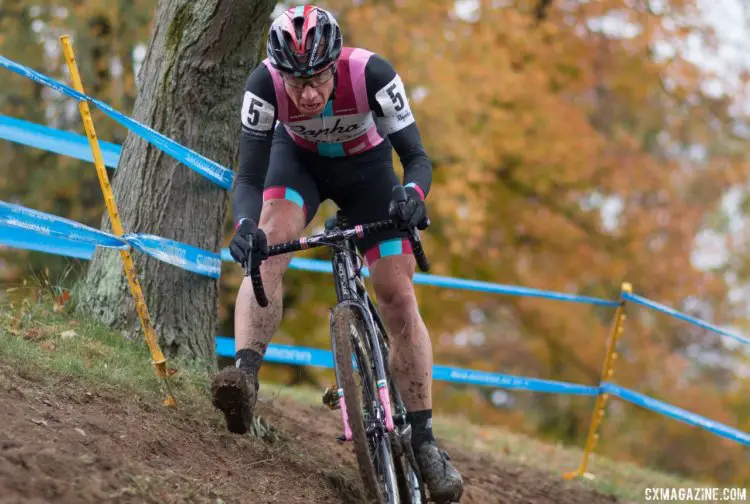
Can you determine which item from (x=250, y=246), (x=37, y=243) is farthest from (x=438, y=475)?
(x=37, y=243)

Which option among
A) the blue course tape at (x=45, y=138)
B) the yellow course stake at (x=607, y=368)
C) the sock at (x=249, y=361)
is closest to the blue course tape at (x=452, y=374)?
the yellow course stake at (x=607, y=368)

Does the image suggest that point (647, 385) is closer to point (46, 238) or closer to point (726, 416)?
point (726, 416)

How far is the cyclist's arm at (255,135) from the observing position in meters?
4.87

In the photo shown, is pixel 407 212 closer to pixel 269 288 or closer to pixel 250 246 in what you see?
pixel 250 246

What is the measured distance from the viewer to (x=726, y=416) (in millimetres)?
18078

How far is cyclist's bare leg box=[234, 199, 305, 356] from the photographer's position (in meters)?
4.91

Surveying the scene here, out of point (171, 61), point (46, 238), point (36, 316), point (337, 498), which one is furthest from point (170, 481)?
point (171, 61)

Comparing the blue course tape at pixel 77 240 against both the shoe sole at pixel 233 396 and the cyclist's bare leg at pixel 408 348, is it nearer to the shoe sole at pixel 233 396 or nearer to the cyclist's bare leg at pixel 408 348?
the shoe sole at pixel 233 396

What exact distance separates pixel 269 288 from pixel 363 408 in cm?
73

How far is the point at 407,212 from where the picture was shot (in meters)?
4.50

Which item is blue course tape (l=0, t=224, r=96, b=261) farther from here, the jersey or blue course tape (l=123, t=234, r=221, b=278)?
the jersey

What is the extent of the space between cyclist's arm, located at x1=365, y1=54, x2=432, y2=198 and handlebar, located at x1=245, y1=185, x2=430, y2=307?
356mm

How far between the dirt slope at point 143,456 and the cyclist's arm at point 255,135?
112 centimetres

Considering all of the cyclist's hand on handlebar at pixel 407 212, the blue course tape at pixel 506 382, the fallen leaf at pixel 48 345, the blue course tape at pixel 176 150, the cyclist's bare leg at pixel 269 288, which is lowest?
the blue course tape at pixel 506 382
